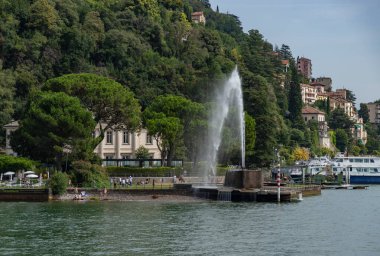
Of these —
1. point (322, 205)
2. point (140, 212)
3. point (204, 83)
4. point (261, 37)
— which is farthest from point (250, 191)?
point (261, 37)

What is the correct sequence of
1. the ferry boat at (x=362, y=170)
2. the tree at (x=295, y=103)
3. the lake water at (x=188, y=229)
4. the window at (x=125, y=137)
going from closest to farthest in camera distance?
the lake water at (x=188, y=229)
the window at (x=125, y=137)
the ferry boat at (x=362, y=170)
the tree at (x=295, y=103)

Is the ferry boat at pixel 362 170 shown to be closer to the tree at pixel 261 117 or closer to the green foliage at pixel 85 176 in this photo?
the tree at pixel 261 117

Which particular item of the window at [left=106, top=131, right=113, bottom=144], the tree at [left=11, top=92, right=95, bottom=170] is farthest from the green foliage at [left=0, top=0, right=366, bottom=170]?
the window at [left=106, top=131, right=113, bottom=144]

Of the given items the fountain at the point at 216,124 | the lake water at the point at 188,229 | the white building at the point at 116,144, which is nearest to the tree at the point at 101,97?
the fountain at the point at 216,124

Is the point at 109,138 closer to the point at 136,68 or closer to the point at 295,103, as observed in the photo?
the point at 136,68

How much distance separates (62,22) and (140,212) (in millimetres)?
85930

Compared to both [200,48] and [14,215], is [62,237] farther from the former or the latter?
[200,48]

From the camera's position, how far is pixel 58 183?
252 feet

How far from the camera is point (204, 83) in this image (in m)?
135

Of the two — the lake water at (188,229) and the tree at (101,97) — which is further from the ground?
the tree at (101,97)

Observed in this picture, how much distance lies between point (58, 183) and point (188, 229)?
90.3 ft

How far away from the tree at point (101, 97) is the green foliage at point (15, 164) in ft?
26.3

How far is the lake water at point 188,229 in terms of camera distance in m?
43.9

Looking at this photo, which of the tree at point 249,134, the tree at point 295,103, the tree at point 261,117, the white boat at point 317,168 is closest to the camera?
the tree at point 249,134
